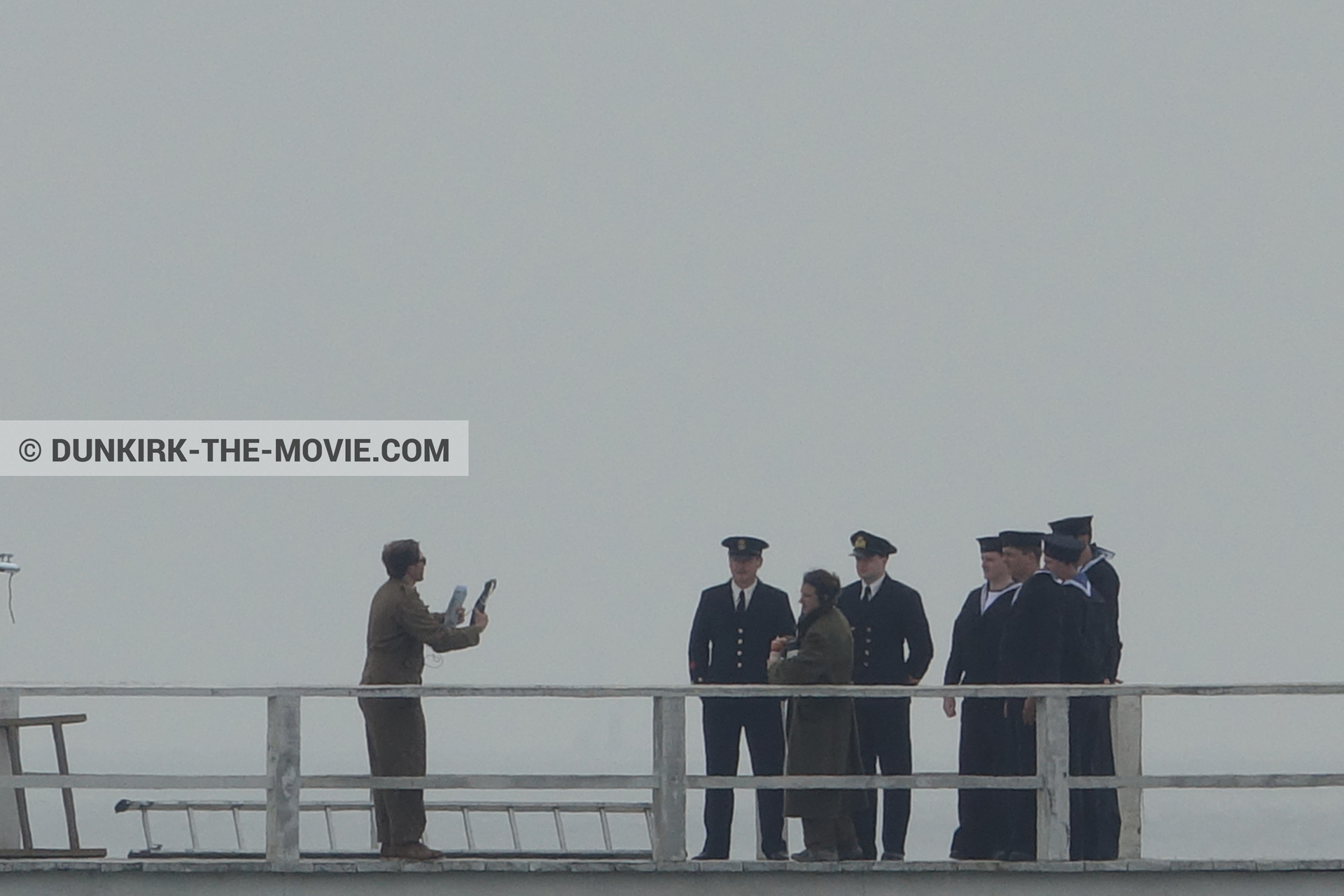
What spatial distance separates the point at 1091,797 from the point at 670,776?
2.10 m

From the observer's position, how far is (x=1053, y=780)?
30.9 feet

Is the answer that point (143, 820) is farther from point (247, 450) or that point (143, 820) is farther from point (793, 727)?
point (247, 450)

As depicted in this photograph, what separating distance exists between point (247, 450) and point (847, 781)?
15.4 meters

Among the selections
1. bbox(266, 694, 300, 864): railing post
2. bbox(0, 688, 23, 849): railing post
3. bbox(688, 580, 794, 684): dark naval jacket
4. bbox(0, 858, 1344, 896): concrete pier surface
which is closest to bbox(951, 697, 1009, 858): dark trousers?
bbox(0, 858, 1344, 896): concrete pier surface

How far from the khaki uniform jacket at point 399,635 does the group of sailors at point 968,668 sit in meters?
1.58

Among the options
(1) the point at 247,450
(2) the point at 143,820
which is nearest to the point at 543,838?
(1) the point at 247,450

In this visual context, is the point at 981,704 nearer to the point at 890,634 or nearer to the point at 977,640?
the point at 977,640

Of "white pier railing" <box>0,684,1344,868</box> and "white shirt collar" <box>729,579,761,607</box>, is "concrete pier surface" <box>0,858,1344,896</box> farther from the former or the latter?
"white shirt collar" <box>729,579,761,607</box>

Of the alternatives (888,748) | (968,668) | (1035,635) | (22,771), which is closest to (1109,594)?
(1035,635)

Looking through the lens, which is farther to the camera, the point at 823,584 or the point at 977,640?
the point at 977,640

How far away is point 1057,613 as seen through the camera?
33.0ft

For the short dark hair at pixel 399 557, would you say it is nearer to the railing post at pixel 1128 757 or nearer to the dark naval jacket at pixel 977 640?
the dark naval jacket at pixel 977 640

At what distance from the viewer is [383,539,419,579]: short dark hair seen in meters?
9.72

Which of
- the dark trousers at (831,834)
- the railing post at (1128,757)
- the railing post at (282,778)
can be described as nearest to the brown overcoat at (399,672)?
the railing post at (282,778)
